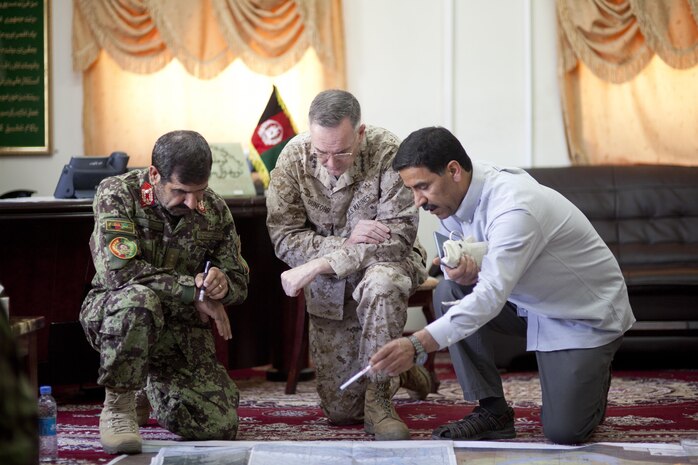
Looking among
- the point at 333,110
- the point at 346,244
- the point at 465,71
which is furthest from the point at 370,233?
the point at 465,71

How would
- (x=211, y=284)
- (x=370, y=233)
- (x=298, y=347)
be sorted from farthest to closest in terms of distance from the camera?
(x=298, y=347)
(x=370, y=233)
(x=211, y=284)

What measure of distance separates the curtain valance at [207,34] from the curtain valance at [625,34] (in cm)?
127

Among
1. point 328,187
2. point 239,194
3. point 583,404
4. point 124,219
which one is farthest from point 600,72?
point 124,219

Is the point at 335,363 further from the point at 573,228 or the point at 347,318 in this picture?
the point at 573,228

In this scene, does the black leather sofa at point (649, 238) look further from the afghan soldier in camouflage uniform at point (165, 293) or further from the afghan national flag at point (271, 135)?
the afghan soldier in camouflage uniform at point (165, 293)

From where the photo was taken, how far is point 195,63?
5484 mm

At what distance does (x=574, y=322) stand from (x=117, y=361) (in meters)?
1.37

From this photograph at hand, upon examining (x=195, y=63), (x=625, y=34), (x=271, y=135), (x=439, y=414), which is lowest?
(x=439, y=414)

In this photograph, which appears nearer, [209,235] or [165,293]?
[165,293]

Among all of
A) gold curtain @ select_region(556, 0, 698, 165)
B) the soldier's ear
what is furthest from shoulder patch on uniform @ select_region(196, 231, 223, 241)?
gold curtain @ select_region(556, 0, 698, 165)

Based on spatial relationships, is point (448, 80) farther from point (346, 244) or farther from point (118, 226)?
point (118, 226)

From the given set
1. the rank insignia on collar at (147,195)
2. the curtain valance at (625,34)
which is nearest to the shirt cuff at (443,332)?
the rank insignia on collar at (147,195)

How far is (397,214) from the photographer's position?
11.4 feet

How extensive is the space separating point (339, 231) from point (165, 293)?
754mm
